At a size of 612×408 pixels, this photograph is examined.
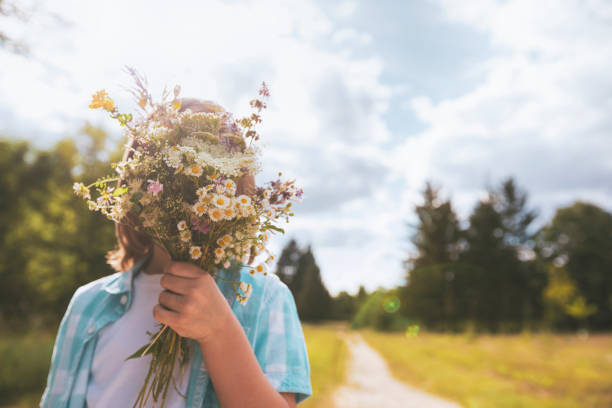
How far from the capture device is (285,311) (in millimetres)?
1625

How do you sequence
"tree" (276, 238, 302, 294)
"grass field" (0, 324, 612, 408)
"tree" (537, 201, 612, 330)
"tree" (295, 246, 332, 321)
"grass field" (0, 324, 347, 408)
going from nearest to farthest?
"tree" (276, 238, 302, 294) → "tree" (295, 246, 332, 321) → "grass field" (0, 324, 612, 408) → "grass field" (0, 324, 347, 408) → "tree" (537, 201, 612, 330)

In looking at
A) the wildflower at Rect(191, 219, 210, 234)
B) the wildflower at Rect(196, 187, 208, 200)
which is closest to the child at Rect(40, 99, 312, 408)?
the wildflower at Rect(191, 219, 210, 234)

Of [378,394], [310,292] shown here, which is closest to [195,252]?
[378,394]

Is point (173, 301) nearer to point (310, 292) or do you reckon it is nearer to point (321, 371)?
point (310, 292)

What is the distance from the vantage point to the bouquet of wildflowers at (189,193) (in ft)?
4.29

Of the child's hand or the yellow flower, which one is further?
the yellow flower

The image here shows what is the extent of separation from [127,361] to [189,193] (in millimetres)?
834

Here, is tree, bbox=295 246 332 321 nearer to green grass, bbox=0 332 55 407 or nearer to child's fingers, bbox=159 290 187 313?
child's fingers, bbox=159 290 187 313

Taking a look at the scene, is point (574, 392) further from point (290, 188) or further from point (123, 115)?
point (123, 115)

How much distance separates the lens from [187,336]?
132 centimetres

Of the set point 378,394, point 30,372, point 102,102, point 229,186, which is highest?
point 102,102

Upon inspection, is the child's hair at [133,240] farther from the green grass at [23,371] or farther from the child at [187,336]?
the green grass at [23,371]

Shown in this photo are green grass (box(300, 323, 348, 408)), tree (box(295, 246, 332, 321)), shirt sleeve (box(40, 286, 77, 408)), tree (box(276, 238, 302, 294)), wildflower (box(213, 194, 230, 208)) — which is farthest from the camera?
green grass (box(300, 323, 348, 408))

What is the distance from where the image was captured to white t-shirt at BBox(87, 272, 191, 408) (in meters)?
1.58
